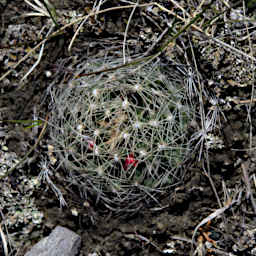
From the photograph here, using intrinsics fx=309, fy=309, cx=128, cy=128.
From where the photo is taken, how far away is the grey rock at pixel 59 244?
188 centimetres

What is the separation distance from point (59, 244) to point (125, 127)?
0.93m

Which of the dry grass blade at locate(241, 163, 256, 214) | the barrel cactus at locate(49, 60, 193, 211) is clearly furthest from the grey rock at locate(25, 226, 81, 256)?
the dry grass blade at locate(241, 163, 256, 214)

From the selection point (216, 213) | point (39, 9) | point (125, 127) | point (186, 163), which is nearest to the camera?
point (125, 127)

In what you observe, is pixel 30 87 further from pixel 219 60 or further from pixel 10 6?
pixel 219 60

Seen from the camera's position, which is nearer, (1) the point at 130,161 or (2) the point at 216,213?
(1) the point at 130,161

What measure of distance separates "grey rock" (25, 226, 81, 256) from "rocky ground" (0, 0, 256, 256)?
0.06 meters

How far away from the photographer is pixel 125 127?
145 centimetres

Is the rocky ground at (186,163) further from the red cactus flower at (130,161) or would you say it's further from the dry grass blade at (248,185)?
the red cactus flower at (130,161)

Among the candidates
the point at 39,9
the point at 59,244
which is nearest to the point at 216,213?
the point at 59,244

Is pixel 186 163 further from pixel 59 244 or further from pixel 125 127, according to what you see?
pixel 59 244

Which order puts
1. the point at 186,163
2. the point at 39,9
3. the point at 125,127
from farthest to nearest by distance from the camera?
the point at 39,9
the point at 186,163
the point at 125,127

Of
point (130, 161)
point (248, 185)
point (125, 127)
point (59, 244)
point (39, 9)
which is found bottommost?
point (59, 244)

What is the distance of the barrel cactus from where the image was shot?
4.72 feet

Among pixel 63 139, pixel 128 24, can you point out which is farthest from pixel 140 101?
pixel 128 24
